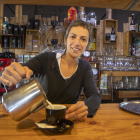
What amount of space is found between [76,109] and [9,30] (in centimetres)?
300

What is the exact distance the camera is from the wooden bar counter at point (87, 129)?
1.64 feet

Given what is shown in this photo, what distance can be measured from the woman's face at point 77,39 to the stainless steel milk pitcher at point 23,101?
63cm

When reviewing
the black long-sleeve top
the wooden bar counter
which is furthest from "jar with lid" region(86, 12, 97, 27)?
the wooden bar counter

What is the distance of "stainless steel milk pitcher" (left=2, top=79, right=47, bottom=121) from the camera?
0.54 metres

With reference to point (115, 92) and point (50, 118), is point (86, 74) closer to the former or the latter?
point (50, 118)

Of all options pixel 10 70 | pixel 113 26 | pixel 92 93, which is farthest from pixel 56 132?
pixel 113 26

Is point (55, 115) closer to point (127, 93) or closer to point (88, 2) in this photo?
point (88, 2)

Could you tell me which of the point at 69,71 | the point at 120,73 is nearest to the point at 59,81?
the point at 69,71

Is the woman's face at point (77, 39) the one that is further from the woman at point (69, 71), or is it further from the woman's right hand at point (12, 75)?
the woman's right hand at point (12, 75)

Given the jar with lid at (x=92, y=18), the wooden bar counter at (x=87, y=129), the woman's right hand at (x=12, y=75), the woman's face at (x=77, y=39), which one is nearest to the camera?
the wooden bar counter at (x=87, y=129)

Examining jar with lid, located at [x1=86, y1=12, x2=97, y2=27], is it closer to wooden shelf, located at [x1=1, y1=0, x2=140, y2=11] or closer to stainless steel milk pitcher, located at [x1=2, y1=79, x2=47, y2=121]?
wooden shelf, located at [x1=1, y1=0, x2=140, y2=11]

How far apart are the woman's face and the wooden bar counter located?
1.93 ft

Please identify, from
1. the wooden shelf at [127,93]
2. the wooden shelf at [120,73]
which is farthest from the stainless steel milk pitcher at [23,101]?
the wooden shelf at [127,93]

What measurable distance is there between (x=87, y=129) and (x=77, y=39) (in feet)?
2.43
